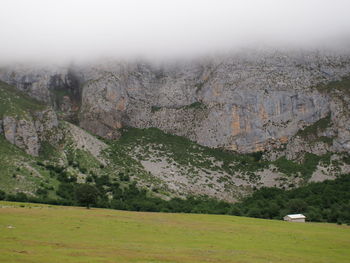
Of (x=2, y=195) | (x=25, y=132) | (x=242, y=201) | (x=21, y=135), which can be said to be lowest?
(x=242, y=201)

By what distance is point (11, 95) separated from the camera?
408ft

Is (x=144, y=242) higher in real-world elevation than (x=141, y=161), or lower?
higher

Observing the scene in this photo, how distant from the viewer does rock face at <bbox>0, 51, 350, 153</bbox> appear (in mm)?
136750

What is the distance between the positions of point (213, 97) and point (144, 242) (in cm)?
11197

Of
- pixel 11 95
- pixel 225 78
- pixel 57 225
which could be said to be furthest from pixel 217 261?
pixel 225 78

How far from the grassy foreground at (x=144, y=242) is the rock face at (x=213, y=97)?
82.5 meters

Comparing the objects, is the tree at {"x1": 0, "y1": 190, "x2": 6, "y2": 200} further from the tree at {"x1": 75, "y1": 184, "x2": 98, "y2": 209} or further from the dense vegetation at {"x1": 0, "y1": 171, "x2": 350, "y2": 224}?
the tree at {"x1": 75, "y1": 184, "x2": 98, "y2": 209}

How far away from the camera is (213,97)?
14812 centimetres

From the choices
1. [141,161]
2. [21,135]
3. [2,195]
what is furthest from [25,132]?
[141,161]

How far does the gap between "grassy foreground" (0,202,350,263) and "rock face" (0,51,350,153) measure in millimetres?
82463

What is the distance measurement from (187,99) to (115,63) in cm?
3321

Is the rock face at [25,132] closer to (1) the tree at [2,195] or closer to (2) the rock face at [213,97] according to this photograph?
(2) the rock face at [213,97]

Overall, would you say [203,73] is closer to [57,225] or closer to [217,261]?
[57,225]

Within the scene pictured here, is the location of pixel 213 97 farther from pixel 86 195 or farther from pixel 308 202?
pixel 86 195
